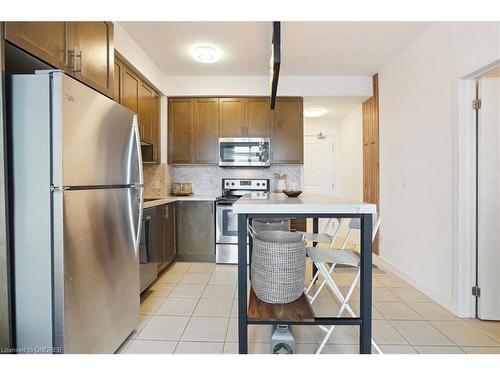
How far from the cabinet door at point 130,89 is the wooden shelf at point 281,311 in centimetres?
229

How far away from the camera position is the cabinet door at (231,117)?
3979mm

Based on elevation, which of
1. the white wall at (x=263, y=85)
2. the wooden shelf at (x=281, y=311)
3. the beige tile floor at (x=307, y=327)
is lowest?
the beige tile floor at (x=307, y=327)

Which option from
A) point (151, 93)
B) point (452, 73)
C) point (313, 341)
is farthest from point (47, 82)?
point (452, 73)

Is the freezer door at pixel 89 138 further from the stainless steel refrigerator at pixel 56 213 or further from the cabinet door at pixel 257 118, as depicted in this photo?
the cabinet door at pixel 257 118

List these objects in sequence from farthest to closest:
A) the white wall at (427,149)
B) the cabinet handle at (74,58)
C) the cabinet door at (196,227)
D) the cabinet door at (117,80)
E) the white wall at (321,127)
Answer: the white wall at (321,127) < the cabinet door at (196,227) < the cabinet door at (117,80) < the white wall at (427,149) < the cabinet handle at (74,58)

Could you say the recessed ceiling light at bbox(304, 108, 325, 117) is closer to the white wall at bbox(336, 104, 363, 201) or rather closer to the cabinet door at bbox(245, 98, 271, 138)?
the white wall at bbox(336, 104, 363, 201)

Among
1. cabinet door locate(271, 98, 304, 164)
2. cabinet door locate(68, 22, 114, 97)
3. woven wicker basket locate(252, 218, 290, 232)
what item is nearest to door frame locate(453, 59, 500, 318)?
woven wicker basket locate(252, 218, 290, 232)

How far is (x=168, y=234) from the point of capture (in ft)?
11.2

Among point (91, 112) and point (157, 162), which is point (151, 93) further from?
point (91, 112)

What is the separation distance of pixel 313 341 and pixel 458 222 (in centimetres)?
150

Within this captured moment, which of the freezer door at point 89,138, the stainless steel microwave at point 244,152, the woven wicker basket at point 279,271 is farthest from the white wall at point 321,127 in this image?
the woven wicker basket at point 279,271

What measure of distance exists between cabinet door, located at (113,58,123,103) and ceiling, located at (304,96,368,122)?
2459 millimetres

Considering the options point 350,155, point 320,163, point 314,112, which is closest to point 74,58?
point 314,112

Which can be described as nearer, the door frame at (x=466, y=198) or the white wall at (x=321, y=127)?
the door frame at (x=466, y=198)
